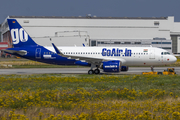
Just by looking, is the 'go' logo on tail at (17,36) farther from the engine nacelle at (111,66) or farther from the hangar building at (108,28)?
the hangar building at (108,28)

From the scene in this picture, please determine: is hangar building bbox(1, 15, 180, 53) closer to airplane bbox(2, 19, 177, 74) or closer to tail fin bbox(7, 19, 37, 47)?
tail fin bbox(7, 19, 37, 47)

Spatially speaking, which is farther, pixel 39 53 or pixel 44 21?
pixel 44 21

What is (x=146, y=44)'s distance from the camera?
99.2 meters

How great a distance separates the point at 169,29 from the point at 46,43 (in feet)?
212

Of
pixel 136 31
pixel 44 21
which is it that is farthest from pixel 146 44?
pixel 44 21

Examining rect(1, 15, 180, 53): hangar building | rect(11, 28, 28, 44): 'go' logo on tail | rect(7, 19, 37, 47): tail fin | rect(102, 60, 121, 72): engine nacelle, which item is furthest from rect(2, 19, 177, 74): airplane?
rect(1, 15, 180, 53): hangar building

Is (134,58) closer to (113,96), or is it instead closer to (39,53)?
(39,53)

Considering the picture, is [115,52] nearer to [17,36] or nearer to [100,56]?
[100,56]

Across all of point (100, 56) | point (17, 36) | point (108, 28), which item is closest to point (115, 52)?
point (100, 56)

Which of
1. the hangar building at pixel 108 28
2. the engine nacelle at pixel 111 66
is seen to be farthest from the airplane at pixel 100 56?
the hangar building at pixel 108 28

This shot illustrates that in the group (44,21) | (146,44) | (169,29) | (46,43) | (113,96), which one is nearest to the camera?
(113,96)

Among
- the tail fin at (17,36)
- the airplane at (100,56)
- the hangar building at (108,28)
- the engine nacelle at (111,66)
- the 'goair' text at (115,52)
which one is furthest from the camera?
the hangar building at (108,28)

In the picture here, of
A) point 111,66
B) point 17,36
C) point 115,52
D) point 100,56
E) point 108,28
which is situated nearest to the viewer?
point 111,66

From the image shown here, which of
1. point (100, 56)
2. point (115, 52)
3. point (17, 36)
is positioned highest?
point (17, 36)
